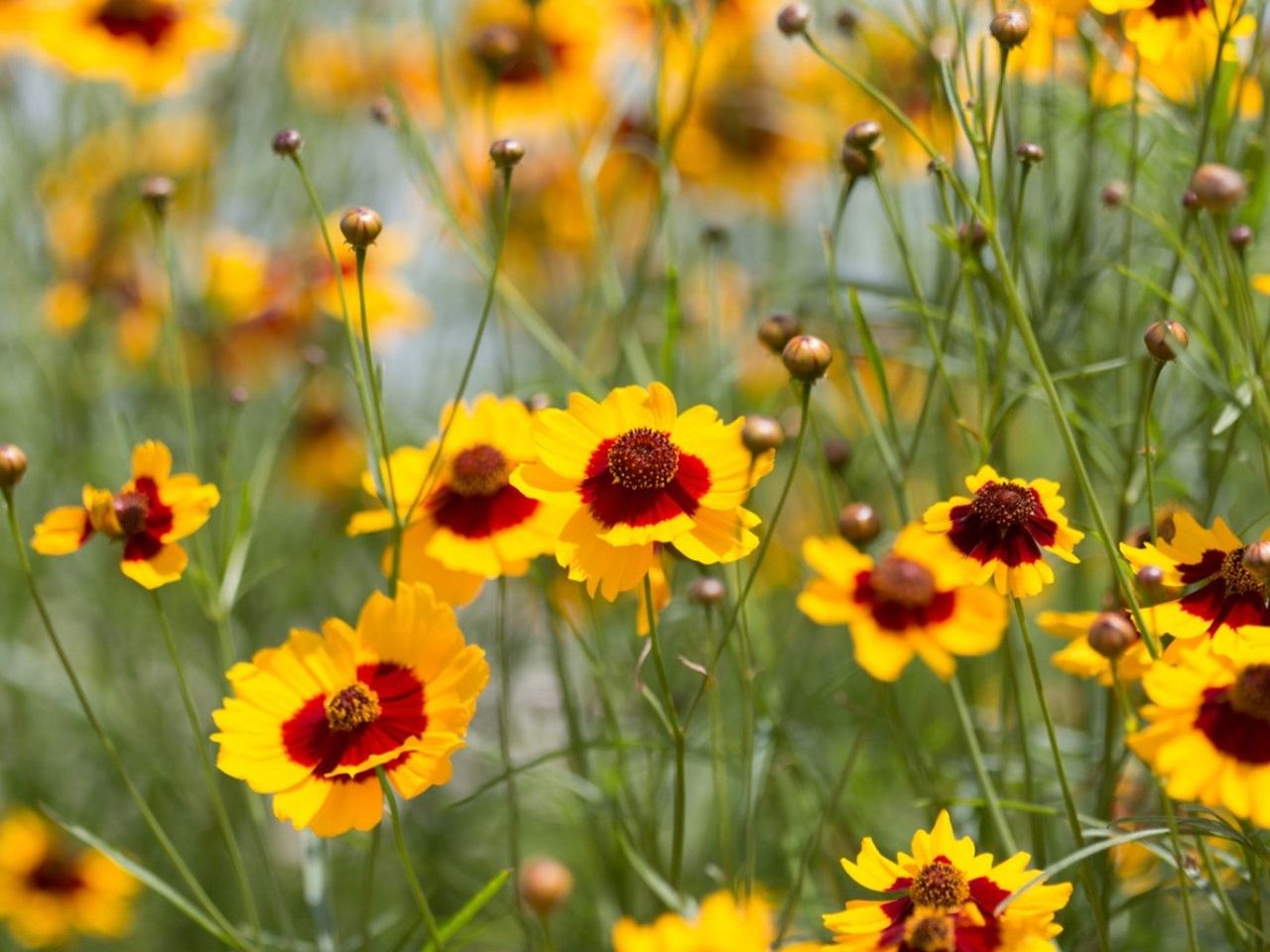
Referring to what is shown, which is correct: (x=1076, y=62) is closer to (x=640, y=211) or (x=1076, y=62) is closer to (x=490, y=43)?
(x=490, y=43)

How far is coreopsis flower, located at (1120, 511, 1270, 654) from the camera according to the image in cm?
58

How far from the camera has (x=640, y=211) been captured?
5.91 feet

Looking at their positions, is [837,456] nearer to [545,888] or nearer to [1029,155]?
[1029,155]

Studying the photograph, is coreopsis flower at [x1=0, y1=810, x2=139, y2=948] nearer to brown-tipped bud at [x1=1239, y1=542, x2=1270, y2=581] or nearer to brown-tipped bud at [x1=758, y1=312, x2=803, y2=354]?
brown-tipped bud at [x1=758, y1=312, x2=803, y2=354]

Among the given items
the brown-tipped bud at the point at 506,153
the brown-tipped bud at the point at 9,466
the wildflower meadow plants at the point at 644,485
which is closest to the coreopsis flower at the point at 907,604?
the wildflower meadow plants at the point at 644,485

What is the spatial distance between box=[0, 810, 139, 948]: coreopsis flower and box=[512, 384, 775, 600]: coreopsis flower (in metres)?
0.78

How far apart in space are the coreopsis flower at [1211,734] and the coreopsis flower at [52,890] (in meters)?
0.97

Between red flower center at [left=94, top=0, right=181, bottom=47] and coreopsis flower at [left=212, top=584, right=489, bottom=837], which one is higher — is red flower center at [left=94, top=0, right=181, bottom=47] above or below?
above

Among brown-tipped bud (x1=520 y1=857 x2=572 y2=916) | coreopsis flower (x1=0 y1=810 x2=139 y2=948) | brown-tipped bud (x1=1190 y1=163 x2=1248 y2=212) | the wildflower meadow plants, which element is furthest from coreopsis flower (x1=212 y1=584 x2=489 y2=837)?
coreopsis flower (x1=0 y1=810 x2=139 y2=948)

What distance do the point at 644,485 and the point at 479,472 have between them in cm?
14

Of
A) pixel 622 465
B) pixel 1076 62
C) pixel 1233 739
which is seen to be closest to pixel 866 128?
pixel 622 465

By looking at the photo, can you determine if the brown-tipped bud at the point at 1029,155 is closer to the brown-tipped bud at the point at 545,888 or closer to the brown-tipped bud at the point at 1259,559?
the brown-tipped bud at the point at 1259,559

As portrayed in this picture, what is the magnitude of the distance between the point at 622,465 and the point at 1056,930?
0.81ft

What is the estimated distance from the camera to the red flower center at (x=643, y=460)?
629mm
